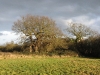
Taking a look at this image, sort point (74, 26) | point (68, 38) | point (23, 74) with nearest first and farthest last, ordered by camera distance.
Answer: point (23, 74) < point (68, 38) < point (74, 26)

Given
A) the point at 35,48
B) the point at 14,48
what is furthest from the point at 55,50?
the point at 14,48

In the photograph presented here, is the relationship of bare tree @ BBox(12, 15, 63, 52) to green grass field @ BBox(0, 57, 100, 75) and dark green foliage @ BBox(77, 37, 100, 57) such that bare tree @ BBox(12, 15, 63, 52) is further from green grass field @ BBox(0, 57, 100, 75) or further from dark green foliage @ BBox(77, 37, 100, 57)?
green grass field @ BBox(0, 57, 100, 75)

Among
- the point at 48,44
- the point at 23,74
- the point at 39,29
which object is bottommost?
the point at 23,74

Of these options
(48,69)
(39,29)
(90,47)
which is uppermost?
(39,29)

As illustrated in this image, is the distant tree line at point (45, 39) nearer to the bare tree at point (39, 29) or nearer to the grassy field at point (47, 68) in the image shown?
the bare tree at point (39, 29)

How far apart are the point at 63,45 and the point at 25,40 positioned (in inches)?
394

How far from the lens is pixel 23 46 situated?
159ft

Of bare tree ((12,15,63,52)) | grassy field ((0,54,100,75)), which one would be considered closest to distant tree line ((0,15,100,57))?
bare tree ((12,15,63,52))

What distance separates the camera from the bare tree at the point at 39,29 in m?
45.4

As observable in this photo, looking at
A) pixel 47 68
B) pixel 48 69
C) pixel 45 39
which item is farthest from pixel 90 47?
pixel 48 69

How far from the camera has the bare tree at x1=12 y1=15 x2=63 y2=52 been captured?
149 feet

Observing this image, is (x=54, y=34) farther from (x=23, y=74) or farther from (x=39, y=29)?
(x=23, y=74)

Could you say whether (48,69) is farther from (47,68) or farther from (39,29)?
(39,29)

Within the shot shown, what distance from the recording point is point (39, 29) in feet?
150
